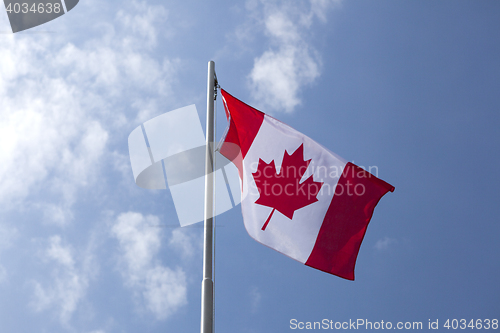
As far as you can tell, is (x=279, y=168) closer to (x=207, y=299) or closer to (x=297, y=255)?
(x=297, y=255)

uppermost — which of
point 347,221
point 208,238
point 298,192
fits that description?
point 298,192

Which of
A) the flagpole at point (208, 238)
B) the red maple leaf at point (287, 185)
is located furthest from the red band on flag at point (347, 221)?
the flagpole at point (208, 238)

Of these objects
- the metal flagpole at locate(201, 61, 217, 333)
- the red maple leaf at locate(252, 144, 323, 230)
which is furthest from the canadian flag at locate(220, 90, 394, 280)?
the metal flagpole at locate(201, 61, 217, 333)

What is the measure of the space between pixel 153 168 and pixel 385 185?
19.9 ft

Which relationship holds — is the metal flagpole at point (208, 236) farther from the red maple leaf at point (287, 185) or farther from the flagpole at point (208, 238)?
the red maple leaf at point (287, 185)

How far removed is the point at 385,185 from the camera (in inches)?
420

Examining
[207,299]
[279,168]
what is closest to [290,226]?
[279,168]

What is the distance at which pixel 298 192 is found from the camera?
10617 mm

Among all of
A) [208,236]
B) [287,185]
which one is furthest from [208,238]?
[287,185]

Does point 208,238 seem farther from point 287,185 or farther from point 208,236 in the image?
point 287,185

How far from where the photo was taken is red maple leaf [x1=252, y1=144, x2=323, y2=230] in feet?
33.6

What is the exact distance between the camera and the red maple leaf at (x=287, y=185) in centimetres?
1023

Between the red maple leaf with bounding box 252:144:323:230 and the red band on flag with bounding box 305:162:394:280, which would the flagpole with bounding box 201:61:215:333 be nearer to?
the red maple leaf with bounding box 252:144:323:230

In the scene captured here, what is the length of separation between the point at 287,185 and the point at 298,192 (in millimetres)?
328
